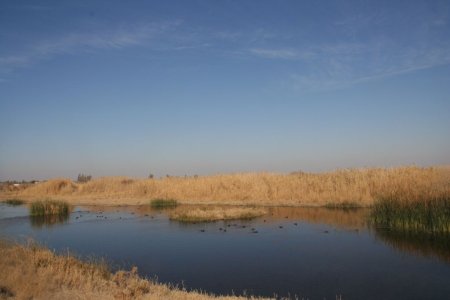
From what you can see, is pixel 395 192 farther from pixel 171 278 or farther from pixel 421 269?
pixel 171 278

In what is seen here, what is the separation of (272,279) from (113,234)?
31.8ft

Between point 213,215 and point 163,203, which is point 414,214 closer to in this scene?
point 213,215

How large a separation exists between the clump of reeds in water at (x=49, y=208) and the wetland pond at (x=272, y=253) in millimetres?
3073

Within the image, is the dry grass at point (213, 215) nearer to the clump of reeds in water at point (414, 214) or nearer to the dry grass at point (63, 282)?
the clump of reeds in water at point (414, 214)

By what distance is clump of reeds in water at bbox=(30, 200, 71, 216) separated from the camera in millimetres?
26234

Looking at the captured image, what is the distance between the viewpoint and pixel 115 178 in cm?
4250

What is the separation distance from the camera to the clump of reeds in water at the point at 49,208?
2623 cm

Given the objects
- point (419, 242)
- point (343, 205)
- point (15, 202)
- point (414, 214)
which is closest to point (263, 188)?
point (343, 205)

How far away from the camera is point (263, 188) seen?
31344 millimetres

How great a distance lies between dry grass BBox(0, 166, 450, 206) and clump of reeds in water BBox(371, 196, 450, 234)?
3.73 m

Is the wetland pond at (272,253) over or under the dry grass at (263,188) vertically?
under

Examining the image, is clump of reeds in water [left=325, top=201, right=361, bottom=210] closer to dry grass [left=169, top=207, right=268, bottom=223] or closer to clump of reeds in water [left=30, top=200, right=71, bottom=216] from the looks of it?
dry grass [left=169, top=207, right=268, bottom=223]

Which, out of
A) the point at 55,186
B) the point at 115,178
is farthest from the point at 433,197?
the point at 55,186

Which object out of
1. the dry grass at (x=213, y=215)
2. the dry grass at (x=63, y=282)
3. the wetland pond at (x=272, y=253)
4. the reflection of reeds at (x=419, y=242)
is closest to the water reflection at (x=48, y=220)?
the wetland pond at (x=272, y=253)
